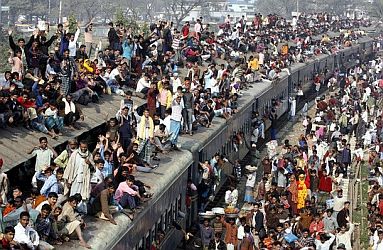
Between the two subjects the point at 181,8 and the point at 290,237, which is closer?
the point at 290,237

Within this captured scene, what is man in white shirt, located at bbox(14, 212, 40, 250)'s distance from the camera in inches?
475

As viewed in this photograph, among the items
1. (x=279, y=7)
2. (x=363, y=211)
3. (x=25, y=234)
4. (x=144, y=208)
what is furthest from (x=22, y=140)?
(x=279, y=7)

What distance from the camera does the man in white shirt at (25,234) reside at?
39.6 ft

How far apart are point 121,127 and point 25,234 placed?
681 centimetres

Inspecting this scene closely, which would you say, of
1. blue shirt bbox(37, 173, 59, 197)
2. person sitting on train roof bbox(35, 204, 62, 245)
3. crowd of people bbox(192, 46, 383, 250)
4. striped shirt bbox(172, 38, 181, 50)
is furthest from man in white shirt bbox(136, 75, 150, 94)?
person sitting on train roof bbox(35, 204, 62, 245)

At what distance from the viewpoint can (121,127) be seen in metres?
18.8

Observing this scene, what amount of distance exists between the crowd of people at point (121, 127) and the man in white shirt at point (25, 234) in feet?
0.04

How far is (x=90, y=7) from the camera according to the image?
97.4m

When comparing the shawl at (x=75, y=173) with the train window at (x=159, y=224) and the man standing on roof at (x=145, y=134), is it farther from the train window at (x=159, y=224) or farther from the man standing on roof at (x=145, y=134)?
the man standing on roof at (x=145, y=134)

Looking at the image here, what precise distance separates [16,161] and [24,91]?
2115 mm

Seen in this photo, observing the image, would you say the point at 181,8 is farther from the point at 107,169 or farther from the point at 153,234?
the point at 107,169

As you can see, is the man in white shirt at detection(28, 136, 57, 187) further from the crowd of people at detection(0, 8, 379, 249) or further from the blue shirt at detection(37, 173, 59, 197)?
the blue shirt at detection(37, 173, 59, 197)

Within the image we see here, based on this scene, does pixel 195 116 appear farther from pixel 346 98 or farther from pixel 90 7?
pixel 90 7

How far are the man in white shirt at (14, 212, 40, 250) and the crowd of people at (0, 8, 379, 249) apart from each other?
1cm
